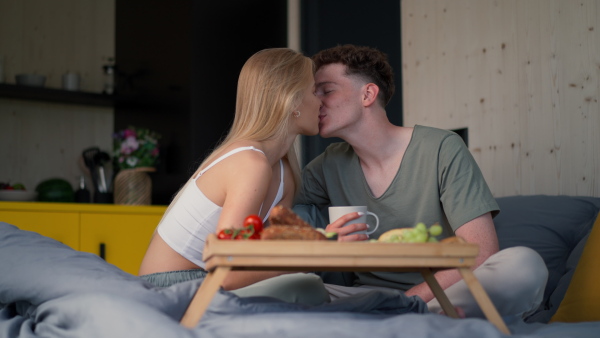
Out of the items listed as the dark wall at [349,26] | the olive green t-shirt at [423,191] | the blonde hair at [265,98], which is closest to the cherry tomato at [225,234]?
the blonde hair at [265,98]

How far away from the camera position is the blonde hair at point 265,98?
2010mm

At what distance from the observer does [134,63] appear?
175 inches

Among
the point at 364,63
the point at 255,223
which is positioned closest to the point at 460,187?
the point at 364,63

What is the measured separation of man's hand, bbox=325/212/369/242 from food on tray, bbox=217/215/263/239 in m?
0.30

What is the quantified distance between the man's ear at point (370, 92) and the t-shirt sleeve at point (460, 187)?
337 millimetres

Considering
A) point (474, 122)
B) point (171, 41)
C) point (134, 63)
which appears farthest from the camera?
point (134, 63)

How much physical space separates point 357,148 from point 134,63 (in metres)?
2.34

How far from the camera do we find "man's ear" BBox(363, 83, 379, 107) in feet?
8.36

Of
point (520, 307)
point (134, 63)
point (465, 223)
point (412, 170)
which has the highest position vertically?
point (134, 63)

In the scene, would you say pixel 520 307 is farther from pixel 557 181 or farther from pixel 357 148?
pixel 557 181

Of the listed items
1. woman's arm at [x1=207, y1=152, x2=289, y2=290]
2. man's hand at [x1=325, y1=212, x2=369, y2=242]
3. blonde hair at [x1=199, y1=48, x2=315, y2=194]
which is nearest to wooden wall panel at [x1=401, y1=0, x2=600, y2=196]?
blonde hair at [x1=199, y1=48, x2=315, y2=194]

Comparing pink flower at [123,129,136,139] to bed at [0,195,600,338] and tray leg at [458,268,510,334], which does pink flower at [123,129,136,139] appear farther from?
tray leg at [458,268,510,334]

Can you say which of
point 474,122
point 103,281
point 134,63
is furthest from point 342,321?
point 134,63

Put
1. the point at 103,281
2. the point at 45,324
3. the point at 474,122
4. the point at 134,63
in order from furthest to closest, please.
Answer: the point at 134,63 → the point at 474,122 → the point at 103,281 → the point at 45,324
